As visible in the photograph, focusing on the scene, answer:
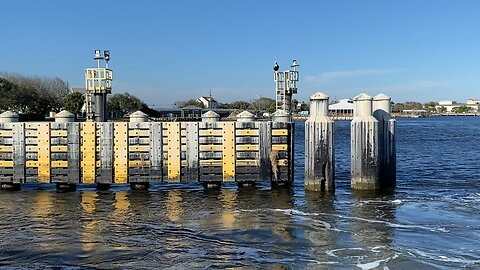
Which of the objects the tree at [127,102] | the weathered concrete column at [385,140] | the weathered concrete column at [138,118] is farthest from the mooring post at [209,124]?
the tree at [127,102]

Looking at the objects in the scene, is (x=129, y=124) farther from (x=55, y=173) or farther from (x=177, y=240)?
(x=177, y=240)

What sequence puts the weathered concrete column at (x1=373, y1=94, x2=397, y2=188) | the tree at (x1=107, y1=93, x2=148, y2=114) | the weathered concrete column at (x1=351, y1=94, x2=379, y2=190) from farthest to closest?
1. the tree at (x1=107, y1=93, x2=148, y2=114)
2. the weathered concrete column at (x1=373, y1=94, x2=397, y2=188)
3. the weathered concrete column at (x1=351, y1=94, x2=379, y2=190)

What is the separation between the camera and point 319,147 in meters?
20.9

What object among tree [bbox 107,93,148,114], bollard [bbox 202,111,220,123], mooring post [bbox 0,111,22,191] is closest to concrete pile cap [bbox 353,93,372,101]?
bollard [bbox 202,111,220,123]

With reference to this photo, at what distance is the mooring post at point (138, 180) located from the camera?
72.7 ft

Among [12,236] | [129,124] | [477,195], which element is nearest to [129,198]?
[129,124]

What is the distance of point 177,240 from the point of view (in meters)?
14.6

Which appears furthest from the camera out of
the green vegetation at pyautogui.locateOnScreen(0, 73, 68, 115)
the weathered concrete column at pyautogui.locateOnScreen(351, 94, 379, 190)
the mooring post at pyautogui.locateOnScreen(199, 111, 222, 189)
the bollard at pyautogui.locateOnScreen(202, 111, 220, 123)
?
the green vegetation at pyautogui.locateOnScreen(0, 73, 68, 115)

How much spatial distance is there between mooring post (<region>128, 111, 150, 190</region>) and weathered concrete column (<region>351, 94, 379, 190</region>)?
8775 mm

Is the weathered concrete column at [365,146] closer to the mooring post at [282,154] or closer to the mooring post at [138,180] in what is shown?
the mooring post at [282,154]

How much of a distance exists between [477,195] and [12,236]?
18.2 m

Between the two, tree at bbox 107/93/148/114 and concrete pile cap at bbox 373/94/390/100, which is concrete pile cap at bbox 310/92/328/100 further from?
tree at bbox 107/93/148/114

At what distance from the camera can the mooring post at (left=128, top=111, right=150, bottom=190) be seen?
872 inches

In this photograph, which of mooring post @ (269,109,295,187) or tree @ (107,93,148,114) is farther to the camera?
tree @ (107,93,148,114)
